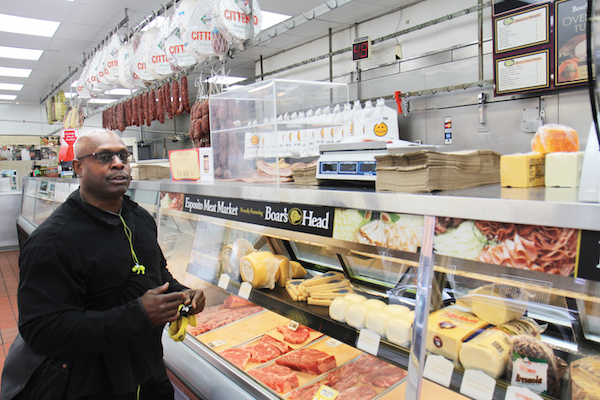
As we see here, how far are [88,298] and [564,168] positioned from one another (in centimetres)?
160

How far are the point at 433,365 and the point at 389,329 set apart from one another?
0.24 meters

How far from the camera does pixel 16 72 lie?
Answer: 949 centimetres

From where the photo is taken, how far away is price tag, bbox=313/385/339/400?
6.10 ft

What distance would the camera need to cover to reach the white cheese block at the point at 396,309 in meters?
1.54

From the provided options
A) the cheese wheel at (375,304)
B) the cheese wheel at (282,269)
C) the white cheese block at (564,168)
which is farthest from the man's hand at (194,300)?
the white cheese block at (564,168)

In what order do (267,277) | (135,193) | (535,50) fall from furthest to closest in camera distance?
(535,50), (135,193), (267,277)

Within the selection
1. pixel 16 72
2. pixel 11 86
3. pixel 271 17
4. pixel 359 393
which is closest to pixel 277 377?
pixel 359 393

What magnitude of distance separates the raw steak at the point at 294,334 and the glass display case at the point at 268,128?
3.11ft

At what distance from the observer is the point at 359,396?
1821 millimetres

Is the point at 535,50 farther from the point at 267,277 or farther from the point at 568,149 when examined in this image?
the point at 267,277

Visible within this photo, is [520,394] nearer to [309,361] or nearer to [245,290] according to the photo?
[309,361]

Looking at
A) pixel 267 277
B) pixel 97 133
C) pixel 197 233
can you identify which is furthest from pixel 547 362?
pixel 197 233

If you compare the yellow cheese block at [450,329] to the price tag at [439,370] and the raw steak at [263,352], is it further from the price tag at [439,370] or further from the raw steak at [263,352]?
the raw steak at [263,352]

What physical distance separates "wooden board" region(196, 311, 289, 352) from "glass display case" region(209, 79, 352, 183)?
0.95 metres
